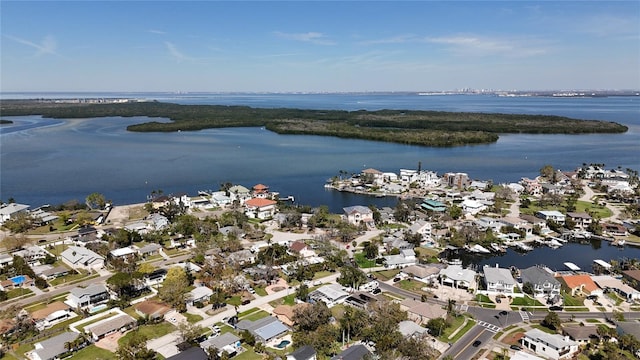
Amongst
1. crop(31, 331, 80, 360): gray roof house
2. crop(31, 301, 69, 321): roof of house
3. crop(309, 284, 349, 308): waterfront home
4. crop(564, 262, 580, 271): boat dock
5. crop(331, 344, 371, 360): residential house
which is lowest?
crop(564, 262, 580, 271): boat dock

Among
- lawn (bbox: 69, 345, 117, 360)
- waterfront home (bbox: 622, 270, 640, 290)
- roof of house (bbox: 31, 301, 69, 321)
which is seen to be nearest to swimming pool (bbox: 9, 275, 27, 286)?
roof of house (bbox: 31, 301, 69, 321)

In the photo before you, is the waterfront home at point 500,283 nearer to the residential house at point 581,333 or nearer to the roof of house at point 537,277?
the roof of house at point 537,277

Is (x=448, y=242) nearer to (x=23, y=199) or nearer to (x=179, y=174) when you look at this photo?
(x=179, y=174)

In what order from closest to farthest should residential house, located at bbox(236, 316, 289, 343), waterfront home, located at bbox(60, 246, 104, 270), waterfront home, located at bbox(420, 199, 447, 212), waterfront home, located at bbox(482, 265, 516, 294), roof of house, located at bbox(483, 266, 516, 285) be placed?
residential house, located at bbox(236, 316, 289, 343), waterfront home, located at bbox(482, 265, 516, 294), roof of house, located at bbox(483, 266, 516, 285), waterfront home, located at bbox(60, 246, 104, 270), waterfront home, located at bbox(420, 199, 447, 212)

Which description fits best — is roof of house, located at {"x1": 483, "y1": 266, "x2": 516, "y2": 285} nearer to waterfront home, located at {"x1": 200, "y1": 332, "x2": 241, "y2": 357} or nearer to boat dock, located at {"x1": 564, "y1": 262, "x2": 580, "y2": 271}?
boat dock, located at {"x1": 564, "y1": 262, "x2": 580, "y2": 271}

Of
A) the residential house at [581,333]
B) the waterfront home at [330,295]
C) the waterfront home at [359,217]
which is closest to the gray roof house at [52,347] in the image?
the waterfront home at [330,295]

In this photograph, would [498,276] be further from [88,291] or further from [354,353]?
[88,291]

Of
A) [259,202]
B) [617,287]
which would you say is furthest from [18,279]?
[617,287]
